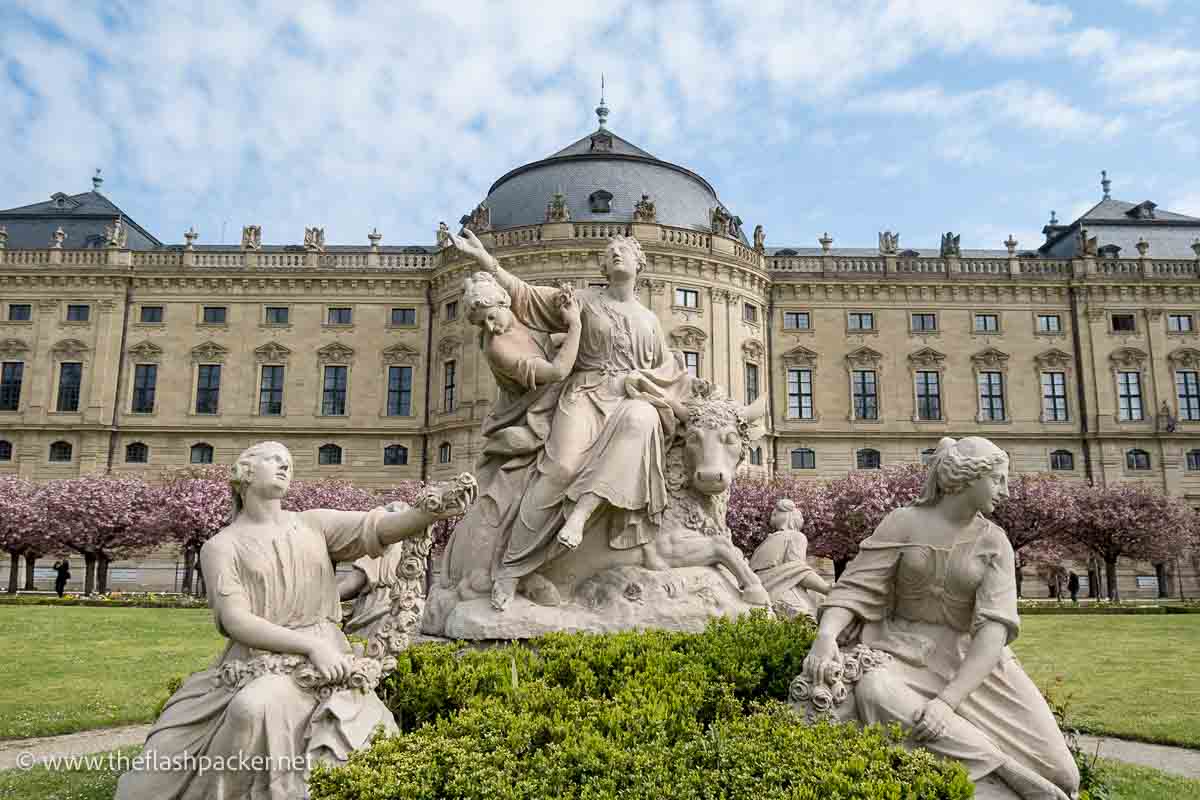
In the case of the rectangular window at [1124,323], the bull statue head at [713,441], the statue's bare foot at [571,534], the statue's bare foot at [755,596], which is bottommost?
the statue's bare foot at [755,596]

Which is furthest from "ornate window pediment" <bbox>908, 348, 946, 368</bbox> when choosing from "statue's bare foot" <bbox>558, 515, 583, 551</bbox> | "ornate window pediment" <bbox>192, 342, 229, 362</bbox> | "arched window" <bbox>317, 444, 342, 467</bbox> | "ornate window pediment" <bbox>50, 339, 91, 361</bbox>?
"ornate window pediment" <bbox>50, 339, 91, 361</bbox>

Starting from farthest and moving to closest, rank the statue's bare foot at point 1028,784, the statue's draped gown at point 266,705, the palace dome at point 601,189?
the palace dome at point 601,189, the statue's bare foot at point 1028,784, the statue's draped gown at point 266,705

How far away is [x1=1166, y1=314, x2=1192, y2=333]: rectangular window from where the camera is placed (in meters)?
Result: 46.3

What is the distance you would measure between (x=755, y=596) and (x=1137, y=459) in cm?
4790

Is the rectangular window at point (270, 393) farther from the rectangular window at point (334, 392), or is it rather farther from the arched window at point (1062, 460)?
the arched window at point (1062, 460)

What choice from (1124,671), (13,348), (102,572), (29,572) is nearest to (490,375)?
(102,572)

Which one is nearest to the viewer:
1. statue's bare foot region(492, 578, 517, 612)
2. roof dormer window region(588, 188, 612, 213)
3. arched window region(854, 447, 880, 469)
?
statue's bare foot region(492, 578, 517, 612)

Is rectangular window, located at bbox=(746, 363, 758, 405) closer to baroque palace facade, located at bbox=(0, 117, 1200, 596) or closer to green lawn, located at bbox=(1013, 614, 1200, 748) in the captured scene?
baroque palace facade, located at bbox=(0, 117, 1200, 596)

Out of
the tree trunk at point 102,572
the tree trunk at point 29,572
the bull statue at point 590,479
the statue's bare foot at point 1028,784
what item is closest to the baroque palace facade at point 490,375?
the tree trunk at point 29,572

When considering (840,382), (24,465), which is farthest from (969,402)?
(24,465)

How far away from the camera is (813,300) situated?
46.7 m

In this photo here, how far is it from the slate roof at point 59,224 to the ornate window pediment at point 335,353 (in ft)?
48.7

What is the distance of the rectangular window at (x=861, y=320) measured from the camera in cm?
4681

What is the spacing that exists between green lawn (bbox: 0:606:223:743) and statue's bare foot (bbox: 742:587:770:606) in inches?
246
